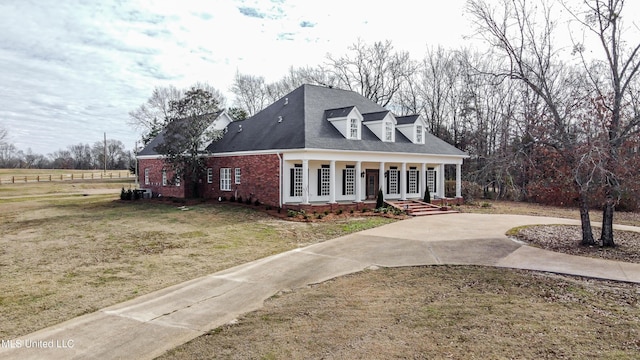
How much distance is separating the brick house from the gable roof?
72 millimetres

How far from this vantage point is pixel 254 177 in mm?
23734

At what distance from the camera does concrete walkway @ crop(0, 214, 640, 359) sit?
6.16 metres

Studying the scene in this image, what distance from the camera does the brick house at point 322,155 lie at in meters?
22.2

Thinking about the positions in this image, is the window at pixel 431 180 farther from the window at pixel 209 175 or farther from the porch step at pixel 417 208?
the window at pixel 209 175

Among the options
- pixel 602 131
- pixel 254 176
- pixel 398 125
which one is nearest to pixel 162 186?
pixel 254 176

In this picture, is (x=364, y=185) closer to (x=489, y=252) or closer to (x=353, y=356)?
(x=489, y=252)

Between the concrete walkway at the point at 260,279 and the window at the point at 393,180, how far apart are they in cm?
868

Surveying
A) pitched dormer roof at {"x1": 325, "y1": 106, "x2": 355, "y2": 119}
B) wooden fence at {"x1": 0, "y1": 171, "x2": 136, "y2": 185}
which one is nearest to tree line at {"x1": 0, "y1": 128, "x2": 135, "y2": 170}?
wooden fence at {"x1": 0, "y1": 171, "x2": 136, "y2": 185}

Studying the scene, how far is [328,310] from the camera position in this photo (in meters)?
7.45

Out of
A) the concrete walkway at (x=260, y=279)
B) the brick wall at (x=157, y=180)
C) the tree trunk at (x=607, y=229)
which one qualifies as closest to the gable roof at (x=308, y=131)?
the brick wall at (x=157, y=180)

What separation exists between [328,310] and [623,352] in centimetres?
448

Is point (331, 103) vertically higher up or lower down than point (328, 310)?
higher up

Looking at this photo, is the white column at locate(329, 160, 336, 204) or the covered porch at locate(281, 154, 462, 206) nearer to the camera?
the white column at locate(329, 160, 336, 204)

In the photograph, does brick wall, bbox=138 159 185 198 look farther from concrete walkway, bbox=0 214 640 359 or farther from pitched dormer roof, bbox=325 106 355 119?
concrete walkway, bbox=0 214 640 359
